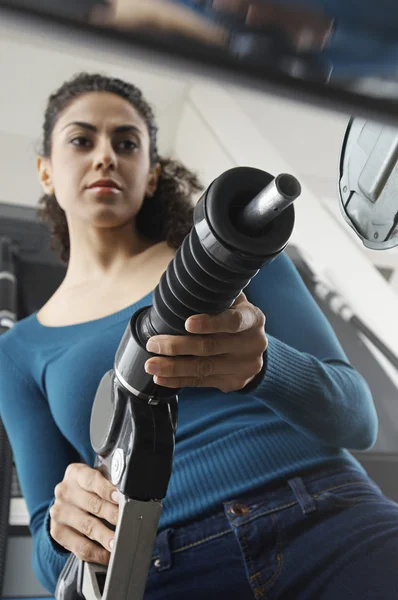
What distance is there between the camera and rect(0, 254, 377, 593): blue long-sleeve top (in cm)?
55

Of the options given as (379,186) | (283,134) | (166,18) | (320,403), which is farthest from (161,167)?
(166,18)

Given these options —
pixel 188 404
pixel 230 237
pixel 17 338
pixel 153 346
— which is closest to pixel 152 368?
pixel 153 346

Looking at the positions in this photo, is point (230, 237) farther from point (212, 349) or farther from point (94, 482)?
point (94, 482)

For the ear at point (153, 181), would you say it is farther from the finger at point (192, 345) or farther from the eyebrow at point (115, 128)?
the finger at point (192, 345)

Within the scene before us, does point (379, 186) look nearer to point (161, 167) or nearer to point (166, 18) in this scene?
point (166, 18)

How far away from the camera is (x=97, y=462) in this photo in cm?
53

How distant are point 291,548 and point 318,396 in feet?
0.42

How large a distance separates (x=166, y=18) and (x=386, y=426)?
75cm

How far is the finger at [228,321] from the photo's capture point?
0.34m

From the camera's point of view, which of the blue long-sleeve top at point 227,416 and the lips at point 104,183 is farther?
the lips at point 104,183

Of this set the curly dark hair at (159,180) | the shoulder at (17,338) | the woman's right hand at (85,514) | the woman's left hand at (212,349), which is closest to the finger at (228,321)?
the woman's left hand at (212,349)

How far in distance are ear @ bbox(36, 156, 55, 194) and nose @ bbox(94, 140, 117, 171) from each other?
14 cm

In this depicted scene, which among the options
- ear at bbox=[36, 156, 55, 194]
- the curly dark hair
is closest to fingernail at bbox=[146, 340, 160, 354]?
the curly dark hair

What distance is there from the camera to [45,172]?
835 millimetres
